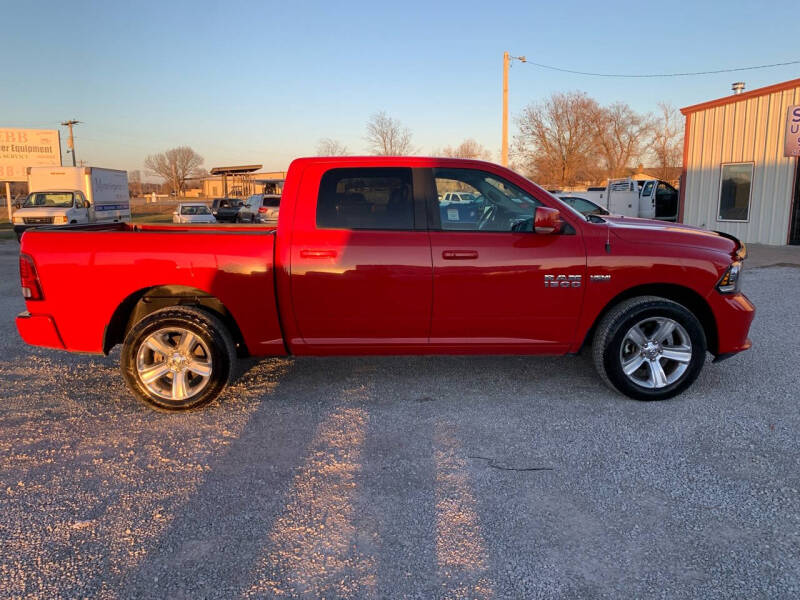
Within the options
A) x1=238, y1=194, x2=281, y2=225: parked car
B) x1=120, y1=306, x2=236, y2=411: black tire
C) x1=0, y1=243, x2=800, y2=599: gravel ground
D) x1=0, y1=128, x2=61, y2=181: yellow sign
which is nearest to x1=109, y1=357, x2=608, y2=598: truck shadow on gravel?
x1=0, y1=243, x2=800, y2=599: gravel ground

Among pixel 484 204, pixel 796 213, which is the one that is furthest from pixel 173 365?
pixel 796 213

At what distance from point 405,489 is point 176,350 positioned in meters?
2.16

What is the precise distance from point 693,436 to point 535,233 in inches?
68.7

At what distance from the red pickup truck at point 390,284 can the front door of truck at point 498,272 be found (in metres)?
0.01

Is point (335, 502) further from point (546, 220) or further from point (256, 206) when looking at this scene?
point (256, 206)

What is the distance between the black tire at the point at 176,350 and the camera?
13.8 feet

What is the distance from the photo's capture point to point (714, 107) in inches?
671

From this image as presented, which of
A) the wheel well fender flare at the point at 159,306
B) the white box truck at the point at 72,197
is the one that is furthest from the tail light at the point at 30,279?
the white box truck at the point at 72,197

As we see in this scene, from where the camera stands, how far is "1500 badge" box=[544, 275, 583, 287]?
14.1ft

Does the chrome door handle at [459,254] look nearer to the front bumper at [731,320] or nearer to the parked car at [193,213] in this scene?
the front bumper at [731,320]

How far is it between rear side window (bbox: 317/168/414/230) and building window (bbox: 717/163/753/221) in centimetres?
1534

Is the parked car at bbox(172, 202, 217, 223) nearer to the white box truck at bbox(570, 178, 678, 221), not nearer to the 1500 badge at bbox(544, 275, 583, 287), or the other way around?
the white box truck at bbox(570, 178, 678, 221)

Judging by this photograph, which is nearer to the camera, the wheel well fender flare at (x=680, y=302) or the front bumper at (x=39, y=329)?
the front bumper at (x=39, y=329)

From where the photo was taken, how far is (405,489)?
316 centimetres
